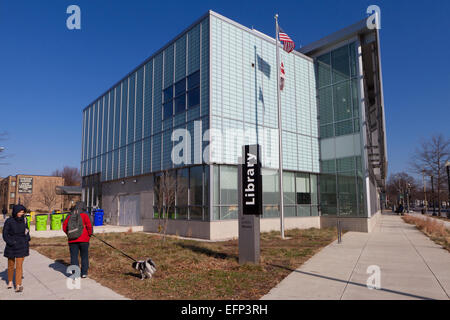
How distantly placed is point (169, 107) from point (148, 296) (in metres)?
16.0

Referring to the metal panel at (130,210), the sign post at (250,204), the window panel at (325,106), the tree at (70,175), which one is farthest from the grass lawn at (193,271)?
the tree at (70,175)

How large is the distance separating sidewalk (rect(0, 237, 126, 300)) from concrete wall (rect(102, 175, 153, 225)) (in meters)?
12.9

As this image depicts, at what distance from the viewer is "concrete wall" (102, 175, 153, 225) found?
22547mm

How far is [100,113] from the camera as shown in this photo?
30500mm

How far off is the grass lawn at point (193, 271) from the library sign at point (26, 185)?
243 ft

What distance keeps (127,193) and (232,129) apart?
11585 millimetres

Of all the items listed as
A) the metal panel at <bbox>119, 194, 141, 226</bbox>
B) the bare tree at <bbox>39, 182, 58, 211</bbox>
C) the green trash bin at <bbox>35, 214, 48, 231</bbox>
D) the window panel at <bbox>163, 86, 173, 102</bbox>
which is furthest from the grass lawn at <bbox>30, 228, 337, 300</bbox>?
the bare tree at <bbox>39, 182, 58, 211</bbox>

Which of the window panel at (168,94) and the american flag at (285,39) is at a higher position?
the american flag at (285,39)

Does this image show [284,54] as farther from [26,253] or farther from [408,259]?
[26,253]

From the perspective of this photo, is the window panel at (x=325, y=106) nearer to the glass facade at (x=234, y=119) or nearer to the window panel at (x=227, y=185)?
the glass facade at (x=234, y=119)

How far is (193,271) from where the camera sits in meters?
8.65

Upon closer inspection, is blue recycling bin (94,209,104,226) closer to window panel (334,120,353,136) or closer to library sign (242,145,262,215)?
window panel (334,120,353,136)

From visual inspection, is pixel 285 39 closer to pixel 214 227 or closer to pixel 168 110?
pixel 168 110

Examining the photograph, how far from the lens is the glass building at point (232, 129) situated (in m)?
18.2
